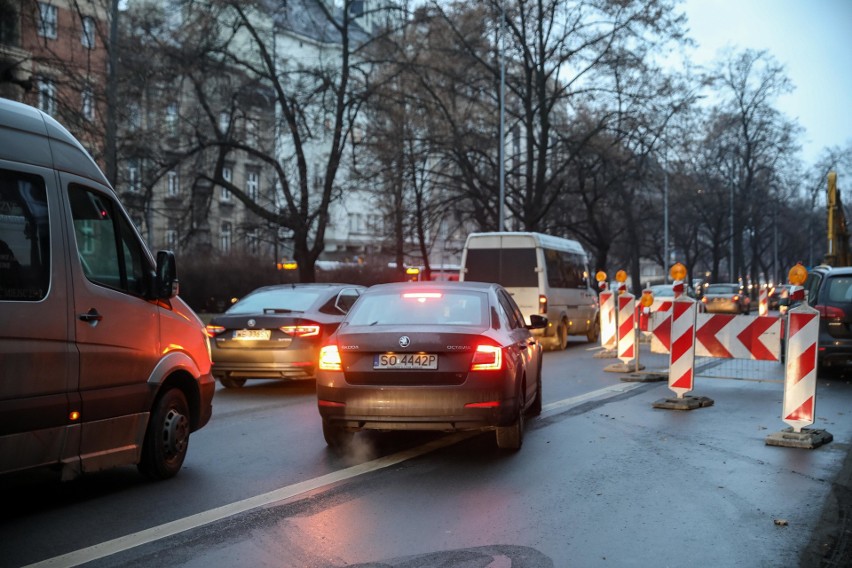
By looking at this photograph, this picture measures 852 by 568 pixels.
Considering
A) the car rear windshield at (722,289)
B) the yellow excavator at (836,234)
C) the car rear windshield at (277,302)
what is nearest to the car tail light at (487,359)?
the car rear windshield at (277,302)

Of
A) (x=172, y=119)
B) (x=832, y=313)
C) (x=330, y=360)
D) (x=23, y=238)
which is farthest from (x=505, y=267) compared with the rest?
(x=23, y=238)

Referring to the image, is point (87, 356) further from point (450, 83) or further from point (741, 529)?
point (450, 83)

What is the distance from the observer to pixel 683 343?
11.1 metres

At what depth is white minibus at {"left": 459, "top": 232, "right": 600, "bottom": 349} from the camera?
813 inches

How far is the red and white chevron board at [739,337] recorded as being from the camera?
12.2 m

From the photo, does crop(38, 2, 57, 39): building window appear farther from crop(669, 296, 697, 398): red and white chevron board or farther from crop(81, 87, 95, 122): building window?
crop(669, 296, 697, 398): red and white chevron board

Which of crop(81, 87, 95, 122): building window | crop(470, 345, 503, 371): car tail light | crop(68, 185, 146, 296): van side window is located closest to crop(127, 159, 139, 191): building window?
crop(81, 87, 95, 122): building window

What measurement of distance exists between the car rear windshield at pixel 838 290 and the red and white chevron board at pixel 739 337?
2.39 meters

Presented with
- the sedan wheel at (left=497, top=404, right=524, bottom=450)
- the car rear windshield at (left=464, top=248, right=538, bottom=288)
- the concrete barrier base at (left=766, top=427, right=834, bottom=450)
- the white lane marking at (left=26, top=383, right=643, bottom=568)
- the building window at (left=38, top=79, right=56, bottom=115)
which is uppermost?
the building window at (left=38, top=79, right=56, bottom=115)

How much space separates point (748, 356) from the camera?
1238 centimetres

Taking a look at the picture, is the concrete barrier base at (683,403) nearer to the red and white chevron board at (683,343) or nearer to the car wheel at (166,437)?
the red and white chevron board at (683,343)

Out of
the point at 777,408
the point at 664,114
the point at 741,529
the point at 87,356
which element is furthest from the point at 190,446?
the point at 664,114

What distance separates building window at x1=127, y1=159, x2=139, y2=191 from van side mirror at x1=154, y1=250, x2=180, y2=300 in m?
18.5

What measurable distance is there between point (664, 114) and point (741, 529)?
2739cm
